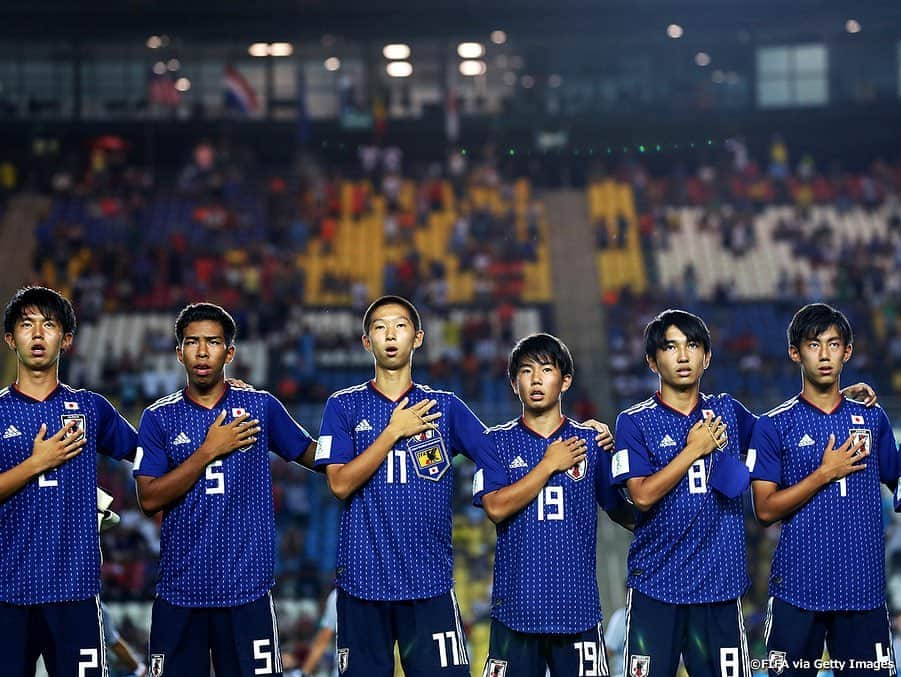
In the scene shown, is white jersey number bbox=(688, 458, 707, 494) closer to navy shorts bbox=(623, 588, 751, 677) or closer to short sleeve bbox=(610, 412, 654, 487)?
short sleeve bbox=(610, 412, 654, 487)

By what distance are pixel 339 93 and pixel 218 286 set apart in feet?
34.2

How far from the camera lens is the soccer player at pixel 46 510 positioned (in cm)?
707

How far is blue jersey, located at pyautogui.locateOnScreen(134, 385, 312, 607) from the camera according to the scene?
285 inches

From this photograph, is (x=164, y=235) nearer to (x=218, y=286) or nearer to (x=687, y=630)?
(x=218, y=286)

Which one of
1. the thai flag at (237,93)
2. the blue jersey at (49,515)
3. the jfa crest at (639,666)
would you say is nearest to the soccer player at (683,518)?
the jfa crest at (639,666)

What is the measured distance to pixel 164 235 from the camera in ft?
114

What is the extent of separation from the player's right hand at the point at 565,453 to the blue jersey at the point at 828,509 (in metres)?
0.93

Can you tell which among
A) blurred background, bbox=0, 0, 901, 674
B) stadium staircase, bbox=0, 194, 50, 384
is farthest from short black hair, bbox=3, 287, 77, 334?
stadium staircase, bbox=0, 194, 50, 384

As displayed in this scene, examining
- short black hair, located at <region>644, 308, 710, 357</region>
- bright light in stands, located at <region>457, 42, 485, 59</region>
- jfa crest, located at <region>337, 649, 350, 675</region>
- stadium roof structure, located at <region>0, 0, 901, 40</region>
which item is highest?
bright light in stands, located at <region>457, 42, 485, 59</region>

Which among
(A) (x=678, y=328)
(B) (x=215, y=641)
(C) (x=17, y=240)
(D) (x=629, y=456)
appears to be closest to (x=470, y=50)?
(C) (x=17, y=240)

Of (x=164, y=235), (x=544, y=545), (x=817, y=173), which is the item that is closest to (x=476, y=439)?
(x=544, y=545)

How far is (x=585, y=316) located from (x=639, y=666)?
24.4m

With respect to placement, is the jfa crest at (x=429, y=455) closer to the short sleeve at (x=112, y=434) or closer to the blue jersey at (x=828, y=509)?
the short sleeve at (x=112, y=434)

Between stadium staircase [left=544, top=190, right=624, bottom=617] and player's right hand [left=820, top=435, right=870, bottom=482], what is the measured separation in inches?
538
